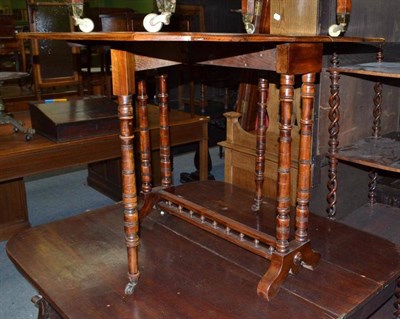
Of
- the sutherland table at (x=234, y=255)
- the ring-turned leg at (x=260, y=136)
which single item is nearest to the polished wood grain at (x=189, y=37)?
the sutherland table at (x=234, y=255)

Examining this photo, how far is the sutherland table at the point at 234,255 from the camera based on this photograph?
49.8 inches

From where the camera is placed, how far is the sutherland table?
1.27m

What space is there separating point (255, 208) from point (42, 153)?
131 centimetres

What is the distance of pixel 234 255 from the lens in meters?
1.58

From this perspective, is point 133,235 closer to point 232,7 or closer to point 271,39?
point 271,39

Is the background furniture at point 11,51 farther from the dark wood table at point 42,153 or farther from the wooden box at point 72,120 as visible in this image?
the wooden box at point 72,120

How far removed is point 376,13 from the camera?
232 centimetres

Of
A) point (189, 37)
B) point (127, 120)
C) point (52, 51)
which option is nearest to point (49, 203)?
point (52, 51)

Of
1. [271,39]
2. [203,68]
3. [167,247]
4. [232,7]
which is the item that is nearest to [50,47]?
[203,68]

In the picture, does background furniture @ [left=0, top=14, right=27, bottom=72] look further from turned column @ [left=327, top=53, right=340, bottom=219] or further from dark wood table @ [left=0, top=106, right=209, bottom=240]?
turned column @ [left=327, top=53, right=340, bottom=219]

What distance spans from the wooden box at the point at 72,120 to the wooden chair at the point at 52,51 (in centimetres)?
169

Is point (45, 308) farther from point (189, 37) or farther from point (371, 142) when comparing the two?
point (371, 142)

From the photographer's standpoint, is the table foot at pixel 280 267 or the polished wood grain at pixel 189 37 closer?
the polished wood grain at pixel 189 37

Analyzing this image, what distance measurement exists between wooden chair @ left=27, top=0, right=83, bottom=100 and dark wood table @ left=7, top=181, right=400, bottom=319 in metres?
→ 3.11
